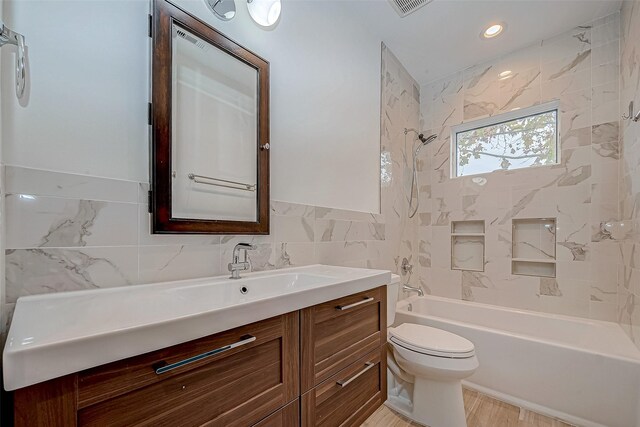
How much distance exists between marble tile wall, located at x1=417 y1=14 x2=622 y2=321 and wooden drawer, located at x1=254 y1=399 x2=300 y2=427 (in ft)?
7.72

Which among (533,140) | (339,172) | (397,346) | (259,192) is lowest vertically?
(397,346)

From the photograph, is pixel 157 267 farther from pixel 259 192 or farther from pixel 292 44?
pixel 292 44

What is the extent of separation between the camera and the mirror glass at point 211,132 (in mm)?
1183

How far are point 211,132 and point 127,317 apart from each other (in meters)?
0.83

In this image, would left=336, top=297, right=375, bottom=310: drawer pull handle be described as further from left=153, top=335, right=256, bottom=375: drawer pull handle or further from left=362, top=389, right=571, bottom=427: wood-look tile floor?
left=362, top=389, right=571, bottom=427: wood-look tile floor

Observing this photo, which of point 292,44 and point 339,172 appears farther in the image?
point 339,172

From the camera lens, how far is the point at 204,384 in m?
0.75

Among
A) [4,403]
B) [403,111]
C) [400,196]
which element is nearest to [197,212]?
[4,403]

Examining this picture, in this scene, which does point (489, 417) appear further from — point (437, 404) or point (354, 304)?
point (354, 304)

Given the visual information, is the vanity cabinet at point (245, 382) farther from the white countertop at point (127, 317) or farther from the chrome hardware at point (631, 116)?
the chrome hardware at point (631, 116)

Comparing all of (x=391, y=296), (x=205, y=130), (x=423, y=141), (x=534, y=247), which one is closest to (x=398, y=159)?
(x=423, y=141)

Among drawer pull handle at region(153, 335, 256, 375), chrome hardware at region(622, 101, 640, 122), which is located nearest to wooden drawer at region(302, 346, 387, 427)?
drawer pull handle at region(153, 335, 256, 375)

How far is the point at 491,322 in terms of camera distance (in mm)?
2525

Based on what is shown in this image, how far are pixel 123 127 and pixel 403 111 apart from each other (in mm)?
2525
